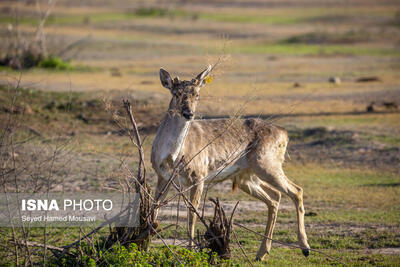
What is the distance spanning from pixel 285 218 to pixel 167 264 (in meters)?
4.31

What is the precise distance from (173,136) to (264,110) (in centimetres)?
1105

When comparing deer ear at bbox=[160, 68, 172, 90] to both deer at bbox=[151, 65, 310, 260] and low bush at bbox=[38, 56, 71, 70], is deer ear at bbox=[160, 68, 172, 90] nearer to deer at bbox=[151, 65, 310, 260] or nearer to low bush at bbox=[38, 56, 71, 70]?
deer at bbox=[151, 65, 310, 260]

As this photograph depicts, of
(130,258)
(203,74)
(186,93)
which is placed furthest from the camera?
(186,93)

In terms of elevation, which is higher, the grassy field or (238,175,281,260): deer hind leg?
(238,175,281,260): deer hind leg

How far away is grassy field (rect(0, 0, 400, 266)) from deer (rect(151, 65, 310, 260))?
285 mm

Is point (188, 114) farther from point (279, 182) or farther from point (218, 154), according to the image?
point (279, 182)

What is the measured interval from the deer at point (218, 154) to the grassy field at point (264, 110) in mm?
285

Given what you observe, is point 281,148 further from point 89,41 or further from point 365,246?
point 89,41

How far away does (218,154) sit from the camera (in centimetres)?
978

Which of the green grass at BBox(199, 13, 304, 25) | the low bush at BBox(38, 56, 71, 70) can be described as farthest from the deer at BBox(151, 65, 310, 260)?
the green grass at BBox(199, 13, 304, 25)

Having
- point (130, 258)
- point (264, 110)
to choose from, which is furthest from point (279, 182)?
point (264, 110)

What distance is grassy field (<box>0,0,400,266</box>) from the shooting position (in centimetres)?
1018

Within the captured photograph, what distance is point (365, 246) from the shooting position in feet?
32.4

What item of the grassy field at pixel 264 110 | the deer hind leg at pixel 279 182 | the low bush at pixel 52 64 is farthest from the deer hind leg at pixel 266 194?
the low bush at pixel 52 64
